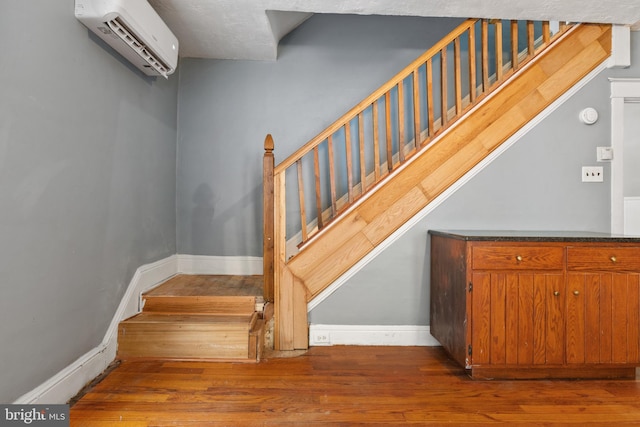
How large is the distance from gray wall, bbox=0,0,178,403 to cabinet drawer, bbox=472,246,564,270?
7.17 feet

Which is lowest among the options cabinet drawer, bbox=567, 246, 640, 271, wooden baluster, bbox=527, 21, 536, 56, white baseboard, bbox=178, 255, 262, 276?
white baseboard, bbox=178, 255, 262, 276

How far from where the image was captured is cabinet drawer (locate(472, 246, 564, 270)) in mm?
2016

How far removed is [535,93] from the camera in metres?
2.50

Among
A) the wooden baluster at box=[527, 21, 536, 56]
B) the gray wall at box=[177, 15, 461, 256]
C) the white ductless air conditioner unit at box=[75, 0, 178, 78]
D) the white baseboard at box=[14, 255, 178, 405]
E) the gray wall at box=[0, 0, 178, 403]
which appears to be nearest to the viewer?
the gray wall at box=[0, 0, 178, 403]

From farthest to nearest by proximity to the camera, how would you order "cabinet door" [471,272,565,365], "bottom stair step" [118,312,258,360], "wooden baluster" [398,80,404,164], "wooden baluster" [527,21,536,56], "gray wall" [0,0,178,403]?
"wooden baluster" [527,21,536,56], "wooden baluster" [398,80,404,164], "bottom stair step" [118,312,258,360], "cabinet door" [471,272,565,365], "gray wall" [0,0,178,403]

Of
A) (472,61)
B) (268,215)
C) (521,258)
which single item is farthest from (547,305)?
(268,215)

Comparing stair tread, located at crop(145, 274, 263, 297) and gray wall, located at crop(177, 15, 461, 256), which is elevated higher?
gray wall, located at crop(177, 15, 461, 256)

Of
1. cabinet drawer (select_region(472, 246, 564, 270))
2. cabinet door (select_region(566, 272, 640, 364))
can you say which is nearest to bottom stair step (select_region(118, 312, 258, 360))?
cabinet drawer (select_region(472, 246, 564, 270))

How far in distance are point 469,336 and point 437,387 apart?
34 cm

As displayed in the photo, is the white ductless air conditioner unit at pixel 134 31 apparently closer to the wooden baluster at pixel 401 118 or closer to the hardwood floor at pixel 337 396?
the wooden baluster at pixel 401 118

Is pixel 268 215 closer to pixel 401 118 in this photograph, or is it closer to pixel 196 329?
pixel 196 329

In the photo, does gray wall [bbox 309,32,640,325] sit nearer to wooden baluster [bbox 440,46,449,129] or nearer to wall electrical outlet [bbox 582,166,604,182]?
wall electrical outlet [bbox 582,166,604,182]

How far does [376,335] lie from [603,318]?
1362mm

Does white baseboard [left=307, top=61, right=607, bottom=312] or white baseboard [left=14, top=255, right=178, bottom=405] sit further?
white baseboard [left=307, top=61, right=607, bottom=312]
